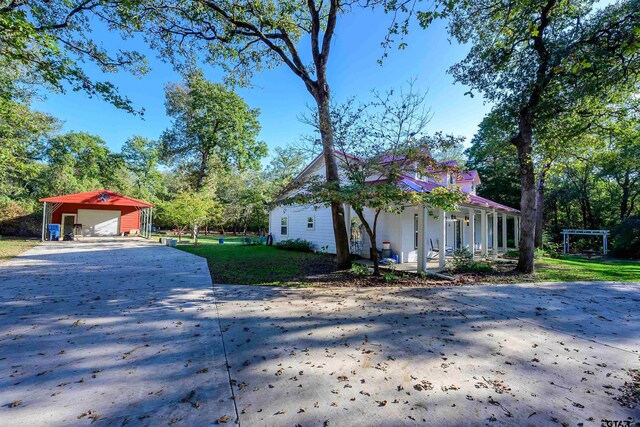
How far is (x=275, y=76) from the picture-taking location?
1351 centimetres

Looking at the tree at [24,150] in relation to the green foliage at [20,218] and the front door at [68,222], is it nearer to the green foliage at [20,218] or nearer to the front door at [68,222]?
the green foliage at [20,218]

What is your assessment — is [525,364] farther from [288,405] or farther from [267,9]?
[267,9]

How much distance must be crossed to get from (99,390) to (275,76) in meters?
13.9

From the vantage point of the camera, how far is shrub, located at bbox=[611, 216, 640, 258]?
1800 centimetres

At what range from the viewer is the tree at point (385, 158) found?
7148 millimetres

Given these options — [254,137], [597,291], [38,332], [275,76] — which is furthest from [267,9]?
[254,137]

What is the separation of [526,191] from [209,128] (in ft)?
86.2

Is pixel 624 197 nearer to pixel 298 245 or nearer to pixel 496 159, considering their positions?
pixel 496 159

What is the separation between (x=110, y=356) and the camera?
3252 millimetres

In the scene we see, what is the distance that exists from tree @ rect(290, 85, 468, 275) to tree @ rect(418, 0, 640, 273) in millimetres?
2482

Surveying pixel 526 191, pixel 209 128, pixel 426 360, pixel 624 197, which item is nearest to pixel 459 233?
pixel 526 191

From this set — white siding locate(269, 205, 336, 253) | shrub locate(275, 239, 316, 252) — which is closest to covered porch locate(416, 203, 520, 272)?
white siding locate(269, 205, 336, 253)

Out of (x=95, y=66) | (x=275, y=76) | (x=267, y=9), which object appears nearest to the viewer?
(x=95, y=66)

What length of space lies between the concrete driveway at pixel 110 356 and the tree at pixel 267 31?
5562mm
